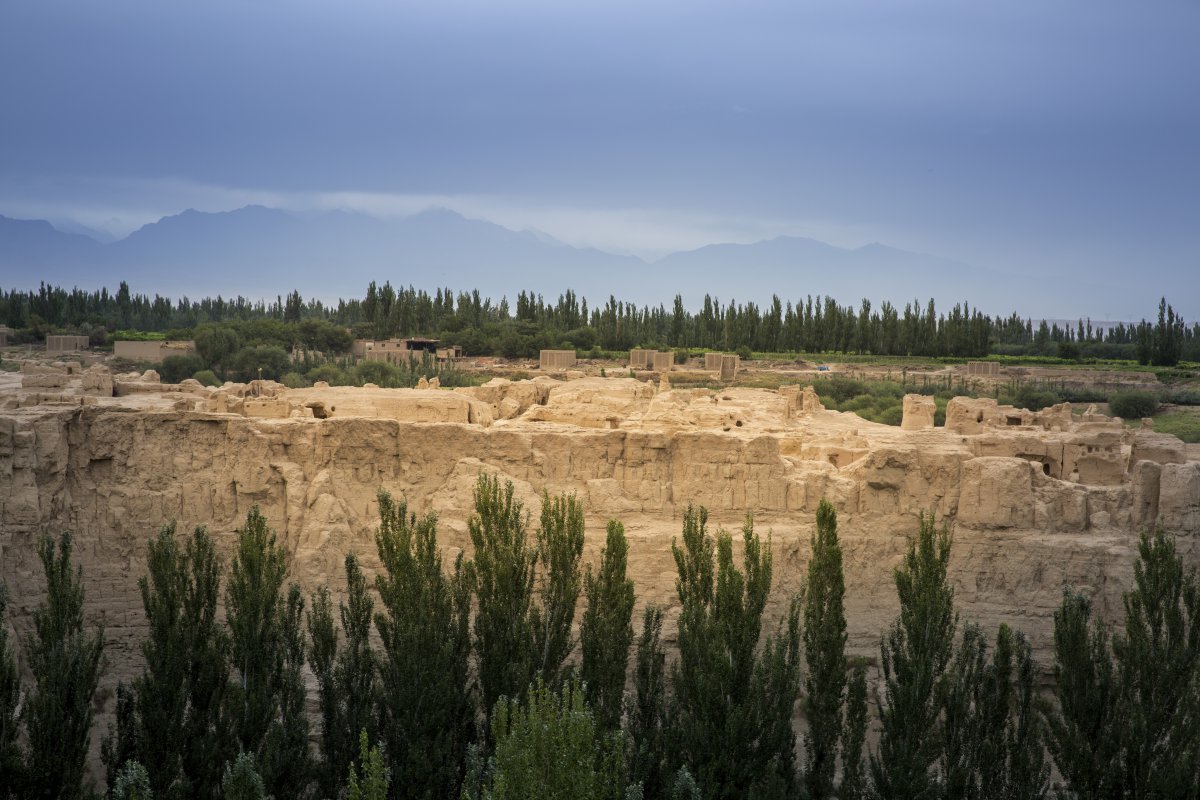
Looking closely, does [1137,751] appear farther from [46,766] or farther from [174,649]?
[46,766]

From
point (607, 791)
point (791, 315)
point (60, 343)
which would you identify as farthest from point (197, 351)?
point (607, 791)

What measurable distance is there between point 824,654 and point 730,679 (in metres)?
1.51

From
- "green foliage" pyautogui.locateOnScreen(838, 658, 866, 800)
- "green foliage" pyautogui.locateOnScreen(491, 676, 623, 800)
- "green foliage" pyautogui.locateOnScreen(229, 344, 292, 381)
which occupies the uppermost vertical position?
"green foliage" pyautogui.locateOnScreen(229, 344, 292, 381)

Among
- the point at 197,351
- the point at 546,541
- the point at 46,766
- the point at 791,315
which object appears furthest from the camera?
the point at 791,315

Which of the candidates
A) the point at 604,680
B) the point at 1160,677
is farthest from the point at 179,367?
the point at 1160,677

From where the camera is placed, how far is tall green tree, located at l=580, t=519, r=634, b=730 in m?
15.1

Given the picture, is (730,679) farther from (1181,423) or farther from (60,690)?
(1181,423)

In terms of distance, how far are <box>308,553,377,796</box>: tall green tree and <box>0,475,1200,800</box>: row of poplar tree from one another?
31mm

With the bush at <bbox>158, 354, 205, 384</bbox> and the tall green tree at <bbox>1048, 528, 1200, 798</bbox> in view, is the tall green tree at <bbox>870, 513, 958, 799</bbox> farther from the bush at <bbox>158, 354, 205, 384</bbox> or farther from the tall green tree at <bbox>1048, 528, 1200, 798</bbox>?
the bush at <bbox>158, 354, 205, 384</bbox>

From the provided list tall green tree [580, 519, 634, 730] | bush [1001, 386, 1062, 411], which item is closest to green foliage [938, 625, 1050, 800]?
tall green tree [580, 519, 634, 730]

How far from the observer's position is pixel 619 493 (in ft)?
58.4

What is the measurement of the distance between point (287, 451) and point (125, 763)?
572 cm

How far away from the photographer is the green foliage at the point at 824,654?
14.7 m

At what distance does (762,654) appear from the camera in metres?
15.0
